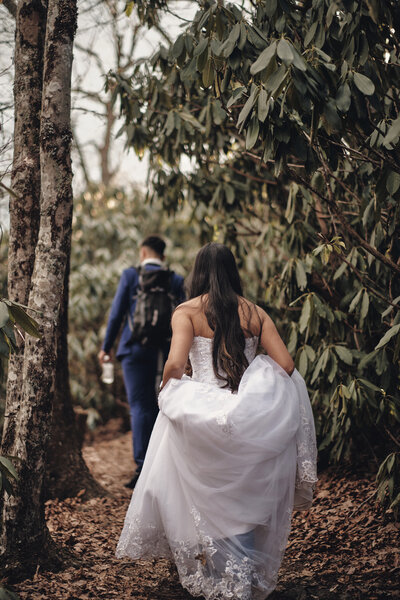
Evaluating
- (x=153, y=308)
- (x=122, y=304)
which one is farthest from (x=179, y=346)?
(x=122, y=304)

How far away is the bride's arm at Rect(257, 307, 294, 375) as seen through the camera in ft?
9.32

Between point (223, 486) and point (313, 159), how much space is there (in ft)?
5.41

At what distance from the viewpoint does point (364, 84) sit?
2.52 meters

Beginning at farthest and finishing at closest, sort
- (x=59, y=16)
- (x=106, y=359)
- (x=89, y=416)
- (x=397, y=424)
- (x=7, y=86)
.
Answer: (x=89, y=416) < (x=106, y=359) < (x=397, y=424) < (x=7, y=86) < (x=59, y=16)

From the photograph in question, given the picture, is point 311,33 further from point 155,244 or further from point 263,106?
point 155,244

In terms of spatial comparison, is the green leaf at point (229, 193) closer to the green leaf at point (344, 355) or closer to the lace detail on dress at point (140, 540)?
the green leaf at point (344, 355)

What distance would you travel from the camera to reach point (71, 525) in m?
3.72

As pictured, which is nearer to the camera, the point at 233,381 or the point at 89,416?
the point at 233,381

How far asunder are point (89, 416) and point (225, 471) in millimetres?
4866

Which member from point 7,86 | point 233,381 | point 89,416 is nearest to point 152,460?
point 233,381

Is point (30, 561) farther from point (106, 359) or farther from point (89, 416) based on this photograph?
point (89, 416)

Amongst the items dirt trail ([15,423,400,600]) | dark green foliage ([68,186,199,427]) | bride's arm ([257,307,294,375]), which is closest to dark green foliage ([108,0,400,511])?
dirt trail ([15,423,400,600])

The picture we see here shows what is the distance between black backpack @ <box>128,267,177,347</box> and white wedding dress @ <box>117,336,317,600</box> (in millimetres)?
1829

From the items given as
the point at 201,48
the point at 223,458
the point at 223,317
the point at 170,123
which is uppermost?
the point at 170,123
